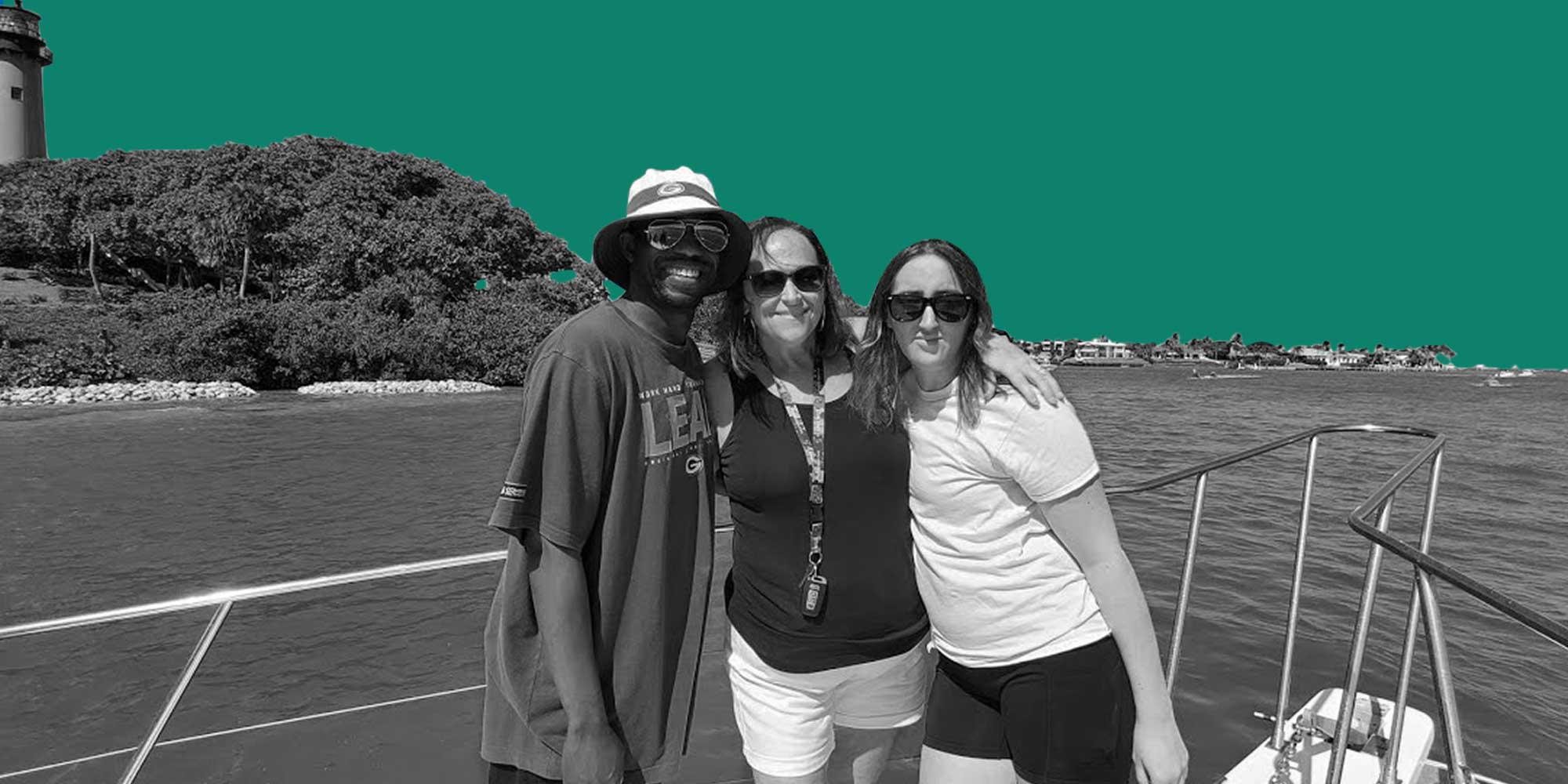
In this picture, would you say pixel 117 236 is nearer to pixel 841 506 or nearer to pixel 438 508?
pixel 438 508

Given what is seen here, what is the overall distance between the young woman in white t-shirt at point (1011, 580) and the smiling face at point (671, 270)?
573 mm

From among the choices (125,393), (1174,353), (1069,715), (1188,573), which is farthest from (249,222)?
(1174,353)

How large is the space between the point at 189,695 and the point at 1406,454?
2987cm

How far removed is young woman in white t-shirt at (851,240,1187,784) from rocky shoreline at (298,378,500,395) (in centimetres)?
4011

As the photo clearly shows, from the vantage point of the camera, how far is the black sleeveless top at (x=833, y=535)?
2.25 m

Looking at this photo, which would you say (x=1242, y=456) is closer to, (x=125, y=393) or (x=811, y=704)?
(x=811, y=704)

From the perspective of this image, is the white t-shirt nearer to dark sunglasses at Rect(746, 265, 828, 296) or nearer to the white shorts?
the white shorts

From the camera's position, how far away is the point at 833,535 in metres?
2.26

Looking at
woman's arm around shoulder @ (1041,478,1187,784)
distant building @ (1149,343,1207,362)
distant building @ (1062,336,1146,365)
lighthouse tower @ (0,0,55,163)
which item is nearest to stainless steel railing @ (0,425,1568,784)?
woman's arm around shoulder @ (1041,478,1187,784)

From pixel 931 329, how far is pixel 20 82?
8082 centimetres

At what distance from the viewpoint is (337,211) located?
45719 mm

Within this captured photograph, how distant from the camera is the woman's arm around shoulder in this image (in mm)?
2004

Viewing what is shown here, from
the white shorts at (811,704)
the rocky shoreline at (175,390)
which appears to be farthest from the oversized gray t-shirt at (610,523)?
the rocky shoreline at (175,390)

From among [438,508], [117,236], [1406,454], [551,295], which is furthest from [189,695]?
[117,236]
